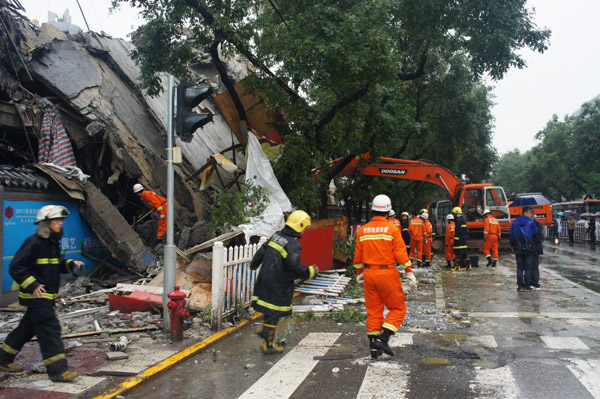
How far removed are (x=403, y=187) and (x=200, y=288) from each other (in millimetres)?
23878

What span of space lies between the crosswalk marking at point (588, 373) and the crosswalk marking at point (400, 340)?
1.83 m

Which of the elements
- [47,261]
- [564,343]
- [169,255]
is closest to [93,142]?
[169,255]

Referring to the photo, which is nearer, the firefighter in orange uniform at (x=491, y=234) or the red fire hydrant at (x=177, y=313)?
the red fire hydrant at (x=177, y=313)

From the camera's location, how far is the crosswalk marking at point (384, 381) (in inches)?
168

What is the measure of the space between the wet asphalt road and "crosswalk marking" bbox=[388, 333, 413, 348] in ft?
0.04

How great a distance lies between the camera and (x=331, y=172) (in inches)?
641

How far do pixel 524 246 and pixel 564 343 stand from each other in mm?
4456

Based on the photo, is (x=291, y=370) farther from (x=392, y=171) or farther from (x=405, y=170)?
(x=405, y=170)

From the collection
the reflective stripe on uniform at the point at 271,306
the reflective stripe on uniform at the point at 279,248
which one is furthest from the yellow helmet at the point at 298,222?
the reflective stripe on uniform at the point at 271,306

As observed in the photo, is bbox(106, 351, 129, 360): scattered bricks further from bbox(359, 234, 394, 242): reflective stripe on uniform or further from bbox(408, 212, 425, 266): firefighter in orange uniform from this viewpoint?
bbox(408, 212, 425, 266): firefighter in orange uniform

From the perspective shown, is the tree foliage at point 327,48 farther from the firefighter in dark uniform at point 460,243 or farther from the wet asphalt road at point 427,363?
the wet asphalt road at point 427,363

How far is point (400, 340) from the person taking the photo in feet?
20.4

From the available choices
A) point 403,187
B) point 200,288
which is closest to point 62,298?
point 200,288

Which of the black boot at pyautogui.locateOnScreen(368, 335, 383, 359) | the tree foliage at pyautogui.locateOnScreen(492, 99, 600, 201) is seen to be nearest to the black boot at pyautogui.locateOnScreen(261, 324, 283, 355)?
the black boot at pyautogui.locateOnScreen(368, 335, 383, 359)
